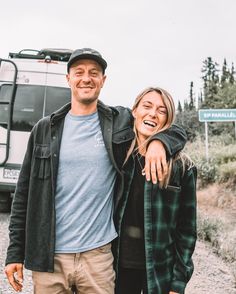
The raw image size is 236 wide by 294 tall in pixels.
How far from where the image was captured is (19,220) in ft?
8.00

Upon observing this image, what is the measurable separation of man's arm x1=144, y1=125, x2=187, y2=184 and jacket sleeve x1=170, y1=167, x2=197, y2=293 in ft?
0.51

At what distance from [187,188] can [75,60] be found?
38.8 inches

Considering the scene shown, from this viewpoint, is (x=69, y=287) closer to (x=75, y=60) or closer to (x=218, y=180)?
(x=75, y=60)

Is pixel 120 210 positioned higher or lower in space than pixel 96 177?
lower

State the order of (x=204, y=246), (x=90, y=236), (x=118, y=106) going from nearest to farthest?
(x=90, y=236) < (x=118, y=106) < (x=204, y=246)

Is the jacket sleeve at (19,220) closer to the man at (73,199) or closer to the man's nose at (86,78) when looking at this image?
the man at (73,199)

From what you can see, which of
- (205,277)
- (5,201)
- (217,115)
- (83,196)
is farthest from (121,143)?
(217,115)

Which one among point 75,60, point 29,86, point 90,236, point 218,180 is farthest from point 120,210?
point 218,180

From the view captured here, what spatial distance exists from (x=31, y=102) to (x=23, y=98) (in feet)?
0.54

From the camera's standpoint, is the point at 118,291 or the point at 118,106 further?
the point at 118,106

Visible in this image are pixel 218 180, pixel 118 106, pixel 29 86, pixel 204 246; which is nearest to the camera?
pixel 118 106

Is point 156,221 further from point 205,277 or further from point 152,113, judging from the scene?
point 205,277

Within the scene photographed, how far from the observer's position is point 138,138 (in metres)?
2.48

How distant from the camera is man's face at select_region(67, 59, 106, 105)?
2.44m
